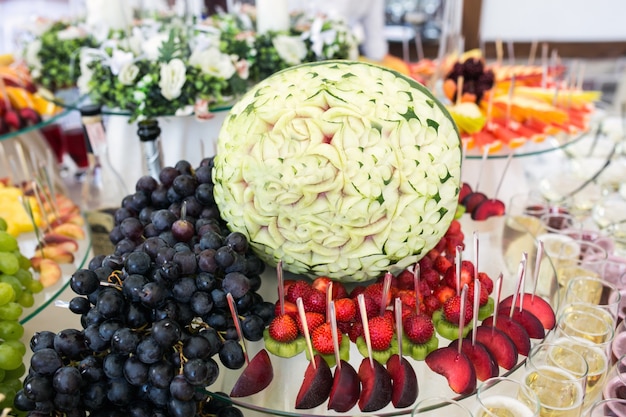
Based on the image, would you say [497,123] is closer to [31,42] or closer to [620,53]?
[31,42]

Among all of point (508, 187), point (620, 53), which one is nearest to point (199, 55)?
point (508, 187)

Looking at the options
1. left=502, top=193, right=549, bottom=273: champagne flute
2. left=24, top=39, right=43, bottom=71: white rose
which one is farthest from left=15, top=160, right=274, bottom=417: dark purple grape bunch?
left=24, top=39, right=43, bottom=71: white rose

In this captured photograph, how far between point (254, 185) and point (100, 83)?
0.96m

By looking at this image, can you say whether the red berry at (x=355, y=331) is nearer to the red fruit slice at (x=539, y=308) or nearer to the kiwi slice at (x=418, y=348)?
the kiwi slice at (x=418, y=348)

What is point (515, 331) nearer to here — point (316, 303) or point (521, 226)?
point (316, 303)

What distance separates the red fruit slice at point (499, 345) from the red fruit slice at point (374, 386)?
0.56ft

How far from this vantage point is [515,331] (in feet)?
2.70

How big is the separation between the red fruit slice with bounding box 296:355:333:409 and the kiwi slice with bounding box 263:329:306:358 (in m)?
0.05

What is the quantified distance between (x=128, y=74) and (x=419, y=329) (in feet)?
3.67

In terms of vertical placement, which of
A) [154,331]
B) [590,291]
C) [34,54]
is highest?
[34,54]

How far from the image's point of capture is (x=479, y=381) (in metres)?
0.78

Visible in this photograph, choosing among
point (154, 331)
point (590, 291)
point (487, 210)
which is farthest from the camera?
point (487, 210)

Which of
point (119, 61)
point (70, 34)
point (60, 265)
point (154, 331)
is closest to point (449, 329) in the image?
point (154, 331)

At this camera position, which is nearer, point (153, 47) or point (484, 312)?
point (484, 312)
